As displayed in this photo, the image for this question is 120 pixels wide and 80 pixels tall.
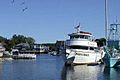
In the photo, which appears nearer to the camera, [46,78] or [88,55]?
[46,78]

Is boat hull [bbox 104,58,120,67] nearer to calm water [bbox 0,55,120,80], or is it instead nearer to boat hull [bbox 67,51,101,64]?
calm water [bbox 0,55,120,80]

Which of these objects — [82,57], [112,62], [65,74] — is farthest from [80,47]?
[65,74]

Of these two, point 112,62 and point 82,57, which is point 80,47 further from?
point 112,62

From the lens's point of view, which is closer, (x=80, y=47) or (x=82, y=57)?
(x=80, y=47)

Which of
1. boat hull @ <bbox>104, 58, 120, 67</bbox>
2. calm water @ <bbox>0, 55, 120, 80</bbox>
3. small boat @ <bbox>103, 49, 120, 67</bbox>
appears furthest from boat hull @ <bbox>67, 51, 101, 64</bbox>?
boat hull @ <bbox>104, 58, 120, 67</bbox>

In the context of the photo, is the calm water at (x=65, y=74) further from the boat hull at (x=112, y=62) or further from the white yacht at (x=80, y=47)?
the white yacht at (x=80, y=47)

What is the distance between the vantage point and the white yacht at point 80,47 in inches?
3797

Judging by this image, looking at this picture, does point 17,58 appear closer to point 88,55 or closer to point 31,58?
point 31,58

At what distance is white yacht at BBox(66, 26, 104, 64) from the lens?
9644cm

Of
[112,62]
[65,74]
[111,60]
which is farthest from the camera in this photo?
[112,62]


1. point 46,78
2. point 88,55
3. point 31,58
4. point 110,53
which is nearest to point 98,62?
point 88,55

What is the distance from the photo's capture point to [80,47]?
97688 millimetres

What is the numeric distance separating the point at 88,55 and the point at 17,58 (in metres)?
81.7

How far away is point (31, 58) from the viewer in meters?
176
